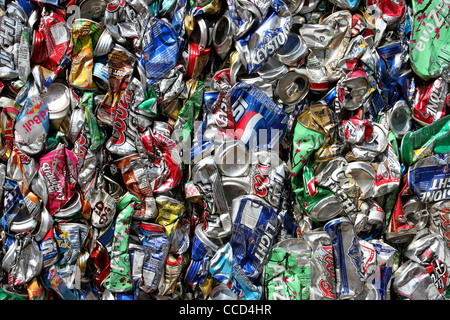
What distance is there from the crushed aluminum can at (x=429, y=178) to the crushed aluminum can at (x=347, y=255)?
0.20 m

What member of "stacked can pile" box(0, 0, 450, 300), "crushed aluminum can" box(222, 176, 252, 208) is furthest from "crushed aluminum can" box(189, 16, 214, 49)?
"crushed aluminum can" box(222, 176, 252, 208)

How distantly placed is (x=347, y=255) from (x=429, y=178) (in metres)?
0.30

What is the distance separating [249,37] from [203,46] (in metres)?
0.11

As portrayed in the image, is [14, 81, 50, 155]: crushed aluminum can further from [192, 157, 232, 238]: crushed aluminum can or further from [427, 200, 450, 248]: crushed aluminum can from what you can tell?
[427, 200, 450, 248]: crushed aluminum can

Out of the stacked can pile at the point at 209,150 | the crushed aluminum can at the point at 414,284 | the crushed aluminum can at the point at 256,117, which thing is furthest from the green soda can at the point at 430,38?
the crushed aluminum can at the point at 414,284

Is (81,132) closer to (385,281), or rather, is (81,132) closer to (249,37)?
(249,37)

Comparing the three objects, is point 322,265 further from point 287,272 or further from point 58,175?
point 58,175

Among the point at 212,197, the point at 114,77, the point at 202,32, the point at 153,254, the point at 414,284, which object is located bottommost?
the point at 414,284

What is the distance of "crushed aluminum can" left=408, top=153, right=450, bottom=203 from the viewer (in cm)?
114

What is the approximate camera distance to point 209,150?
3.48ft

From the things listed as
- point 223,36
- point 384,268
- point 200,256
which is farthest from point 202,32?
point 384,268

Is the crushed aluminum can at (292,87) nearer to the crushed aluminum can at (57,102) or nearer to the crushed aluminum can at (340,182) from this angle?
the crushed aluminum can at (340,182)

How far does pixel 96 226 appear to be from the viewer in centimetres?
107

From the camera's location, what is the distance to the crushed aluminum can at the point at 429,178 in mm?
1136
